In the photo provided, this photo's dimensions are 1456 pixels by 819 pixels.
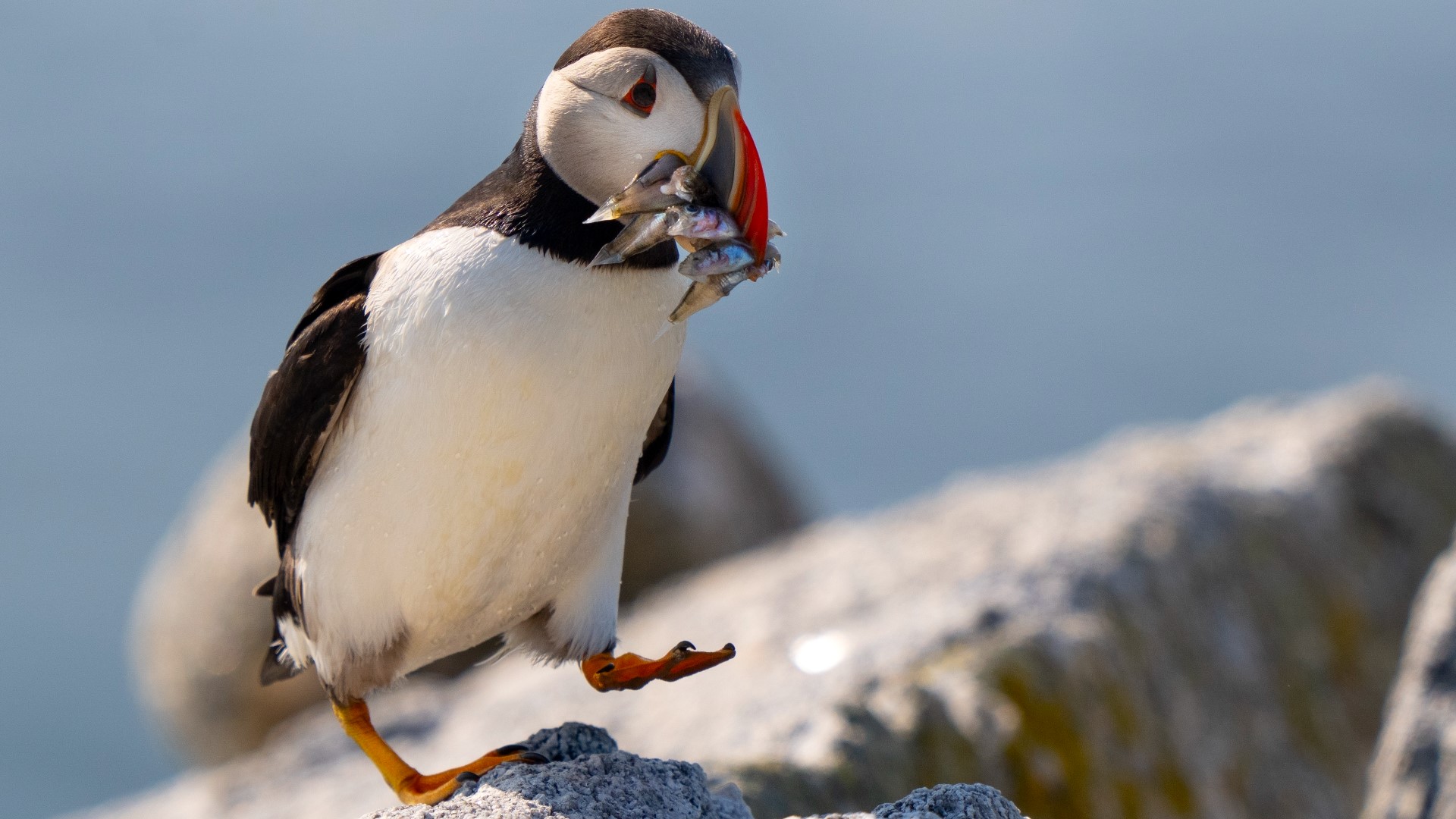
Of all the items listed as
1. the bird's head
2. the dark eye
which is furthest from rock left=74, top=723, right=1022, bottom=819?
the dark eye

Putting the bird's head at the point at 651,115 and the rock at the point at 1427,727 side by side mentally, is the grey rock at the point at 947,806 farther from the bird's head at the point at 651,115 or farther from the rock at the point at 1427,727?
the rock at the point at 1427,727

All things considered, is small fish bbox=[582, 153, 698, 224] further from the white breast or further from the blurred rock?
the blurred rock

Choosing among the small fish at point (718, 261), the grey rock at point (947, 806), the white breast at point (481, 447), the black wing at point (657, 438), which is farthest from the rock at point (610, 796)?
the small fish at point (718, 261)

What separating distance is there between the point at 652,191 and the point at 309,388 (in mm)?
1329

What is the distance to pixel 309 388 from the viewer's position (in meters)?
4.52

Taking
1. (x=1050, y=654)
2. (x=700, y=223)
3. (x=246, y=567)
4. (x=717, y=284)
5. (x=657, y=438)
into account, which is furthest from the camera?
(x=246, y=567)

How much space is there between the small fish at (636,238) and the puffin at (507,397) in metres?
0.10

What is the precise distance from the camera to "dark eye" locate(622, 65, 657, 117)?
3967 millimetres

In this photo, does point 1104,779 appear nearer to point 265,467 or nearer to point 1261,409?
point 265,467

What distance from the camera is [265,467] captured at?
15.7 feet

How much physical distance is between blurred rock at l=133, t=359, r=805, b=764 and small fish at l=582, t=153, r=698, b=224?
7.15 meters

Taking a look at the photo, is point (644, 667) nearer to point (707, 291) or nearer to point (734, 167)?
point (707, 291)

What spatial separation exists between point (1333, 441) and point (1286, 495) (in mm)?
1177

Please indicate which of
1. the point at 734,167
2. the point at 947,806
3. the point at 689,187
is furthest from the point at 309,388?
the point at 947,806
